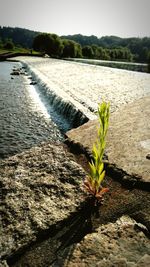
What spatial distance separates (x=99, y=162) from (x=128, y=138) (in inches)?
80.2

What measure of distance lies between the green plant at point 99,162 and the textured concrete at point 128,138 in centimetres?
81

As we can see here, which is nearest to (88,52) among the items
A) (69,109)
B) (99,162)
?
(69,109)

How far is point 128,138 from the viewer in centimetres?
552

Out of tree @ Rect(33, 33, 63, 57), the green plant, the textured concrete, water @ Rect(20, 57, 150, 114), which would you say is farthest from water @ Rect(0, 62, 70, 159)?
tree @ Rect(33, 33, 63, 57)

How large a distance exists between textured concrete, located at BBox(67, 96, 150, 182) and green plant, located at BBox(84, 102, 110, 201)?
81 cm

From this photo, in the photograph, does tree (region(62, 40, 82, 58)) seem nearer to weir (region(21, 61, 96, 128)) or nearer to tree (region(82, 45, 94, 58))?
tree (region(82, 45, 94, 58))

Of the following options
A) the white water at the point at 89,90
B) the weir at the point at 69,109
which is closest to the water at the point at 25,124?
the weir at the point at 69,109

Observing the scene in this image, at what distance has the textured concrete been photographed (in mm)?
4469

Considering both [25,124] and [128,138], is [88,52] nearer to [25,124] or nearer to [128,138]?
[25,124]

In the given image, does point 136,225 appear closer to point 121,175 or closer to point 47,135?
point 121,175

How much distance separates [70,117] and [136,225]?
7.11m

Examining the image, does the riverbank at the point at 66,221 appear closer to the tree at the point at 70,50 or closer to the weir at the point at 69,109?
the weir at the point at 69,109

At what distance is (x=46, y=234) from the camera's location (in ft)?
10.3

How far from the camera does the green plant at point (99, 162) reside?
3625 mm
